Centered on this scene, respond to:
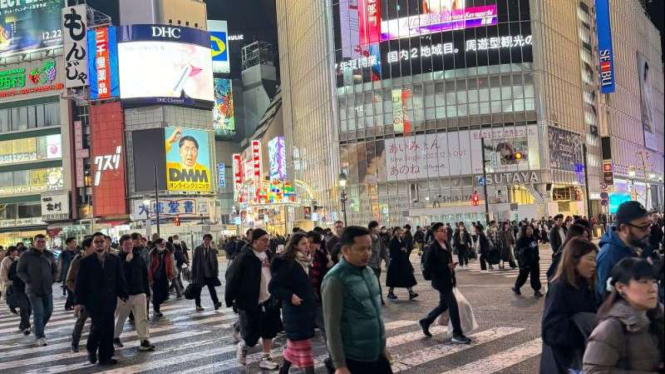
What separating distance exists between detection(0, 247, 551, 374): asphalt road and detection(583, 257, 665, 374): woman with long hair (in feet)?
15.1

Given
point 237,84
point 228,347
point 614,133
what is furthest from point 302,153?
point 228,347

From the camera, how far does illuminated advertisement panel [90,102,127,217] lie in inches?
2908

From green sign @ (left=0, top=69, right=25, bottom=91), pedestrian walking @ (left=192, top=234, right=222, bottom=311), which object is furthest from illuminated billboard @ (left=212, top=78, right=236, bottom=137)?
pedestrian walking @ (left=192, top=234, right=222, bottom=311)

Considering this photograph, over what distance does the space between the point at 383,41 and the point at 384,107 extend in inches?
219

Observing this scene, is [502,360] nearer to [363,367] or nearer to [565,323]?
[363,367]

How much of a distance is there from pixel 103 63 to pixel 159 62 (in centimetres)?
611

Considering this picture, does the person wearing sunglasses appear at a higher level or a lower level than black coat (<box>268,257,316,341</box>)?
higher

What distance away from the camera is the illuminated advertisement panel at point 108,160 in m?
73.9

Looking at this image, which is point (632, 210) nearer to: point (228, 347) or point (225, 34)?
point (228, 347)

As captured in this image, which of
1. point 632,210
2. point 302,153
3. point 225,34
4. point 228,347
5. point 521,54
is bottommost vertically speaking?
point 228,347

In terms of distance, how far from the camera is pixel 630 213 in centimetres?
520

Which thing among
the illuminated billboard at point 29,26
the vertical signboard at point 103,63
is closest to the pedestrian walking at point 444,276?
the vertical signboard at point 103,63

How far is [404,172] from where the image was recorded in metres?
58.1

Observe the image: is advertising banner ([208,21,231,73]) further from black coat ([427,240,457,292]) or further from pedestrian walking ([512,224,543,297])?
black coat ([427,240,457,292])
